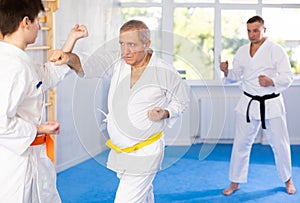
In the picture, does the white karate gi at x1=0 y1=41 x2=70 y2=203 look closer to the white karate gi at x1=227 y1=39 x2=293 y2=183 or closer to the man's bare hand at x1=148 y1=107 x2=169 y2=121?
the man's bare hand at x1=148 y1=107 x2=169 y2=121

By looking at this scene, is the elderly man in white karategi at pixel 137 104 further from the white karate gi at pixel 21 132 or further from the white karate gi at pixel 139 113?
the white karate gi at pixel 21 132

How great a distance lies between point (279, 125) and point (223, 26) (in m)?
2.88

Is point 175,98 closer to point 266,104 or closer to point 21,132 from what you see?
point 21,132

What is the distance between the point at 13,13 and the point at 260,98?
2739 millimetres

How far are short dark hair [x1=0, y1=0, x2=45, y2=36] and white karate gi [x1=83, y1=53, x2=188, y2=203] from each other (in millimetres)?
613

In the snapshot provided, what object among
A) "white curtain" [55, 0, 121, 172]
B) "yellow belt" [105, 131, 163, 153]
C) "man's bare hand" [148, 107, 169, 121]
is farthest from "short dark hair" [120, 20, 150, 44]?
"white curtain" [55, 0, 121, 172]

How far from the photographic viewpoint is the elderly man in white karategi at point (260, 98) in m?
4.25

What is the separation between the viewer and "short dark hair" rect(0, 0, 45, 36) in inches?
78.5

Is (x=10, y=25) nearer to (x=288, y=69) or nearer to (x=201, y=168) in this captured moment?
(x=288, y=69)

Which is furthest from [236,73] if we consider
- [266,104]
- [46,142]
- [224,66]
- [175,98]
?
[46,142]

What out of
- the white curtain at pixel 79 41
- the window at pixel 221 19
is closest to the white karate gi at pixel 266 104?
the white curtain at pixel 79 41

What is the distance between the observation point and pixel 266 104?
168 inches

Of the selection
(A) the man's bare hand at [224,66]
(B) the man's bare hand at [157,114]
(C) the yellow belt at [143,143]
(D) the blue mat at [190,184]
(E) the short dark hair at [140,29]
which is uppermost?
(E) the short dark hair at [140,29]

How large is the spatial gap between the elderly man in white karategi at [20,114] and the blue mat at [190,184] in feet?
5.42
